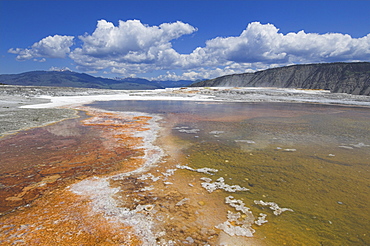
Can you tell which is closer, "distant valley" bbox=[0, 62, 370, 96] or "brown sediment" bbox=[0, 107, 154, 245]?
"brown sediment" bbox=[0, 107, 154, 245]

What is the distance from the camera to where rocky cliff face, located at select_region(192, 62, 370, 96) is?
7419cm

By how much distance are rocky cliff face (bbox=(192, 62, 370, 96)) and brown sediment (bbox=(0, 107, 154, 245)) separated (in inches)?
3319

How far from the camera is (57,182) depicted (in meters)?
5.77

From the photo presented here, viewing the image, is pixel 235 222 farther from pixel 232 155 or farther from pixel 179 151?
pixel 179 151

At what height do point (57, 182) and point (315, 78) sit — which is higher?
point (315, 78)

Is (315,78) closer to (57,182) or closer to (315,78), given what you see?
(315,78)

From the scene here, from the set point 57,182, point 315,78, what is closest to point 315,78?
point 315,78

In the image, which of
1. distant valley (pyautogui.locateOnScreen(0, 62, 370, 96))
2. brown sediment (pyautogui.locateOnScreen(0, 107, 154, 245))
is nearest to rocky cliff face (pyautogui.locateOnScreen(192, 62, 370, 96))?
distant valley (pyautogui.locateOnScreen(0, 62, 370, 96))

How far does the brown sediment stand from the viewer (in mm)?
3684

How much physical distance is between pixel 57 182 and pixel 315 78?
107852 mm

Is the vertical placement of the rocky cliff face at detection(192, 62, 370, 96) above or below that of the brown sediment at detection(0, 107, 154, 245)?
above

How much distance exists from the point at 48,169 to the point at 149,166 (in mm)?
3215

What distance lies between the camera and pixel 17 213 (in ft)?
14.2

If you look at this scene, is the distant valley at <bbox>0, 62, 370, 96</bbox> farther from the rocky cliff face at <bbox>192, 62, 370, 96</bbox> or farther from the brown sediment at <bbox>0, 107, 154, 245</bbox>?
the brown sediment at <bbox>0, 107, 154, 245</bbox>
